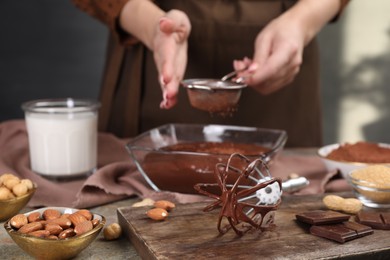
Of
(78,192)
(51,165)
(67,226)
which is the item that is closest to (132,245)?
(67,226)

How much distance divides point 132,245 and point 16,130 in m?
0.81

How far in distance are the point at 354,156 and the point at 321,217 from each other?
455mm

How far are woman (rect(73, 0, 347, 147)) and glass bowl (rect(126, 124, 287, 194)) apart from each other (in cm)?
15

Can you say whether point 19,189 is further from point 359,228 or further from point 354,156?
point 354,156

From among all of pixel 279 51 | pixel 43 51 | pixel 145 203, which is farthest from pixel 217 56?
pixel 43 51

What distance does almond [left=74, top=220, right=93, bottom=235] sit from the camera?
35.8 inches

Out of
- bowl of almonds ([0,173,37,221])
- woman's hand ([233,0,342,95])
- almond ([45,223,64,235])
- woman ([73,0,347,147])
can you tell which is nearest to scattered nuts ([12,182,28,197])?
bowl of almonds ([0,173,37,221])

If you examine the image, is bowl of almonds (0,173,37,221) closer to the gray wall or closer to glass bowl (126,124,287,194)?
glass bowl (126,124,287,194)

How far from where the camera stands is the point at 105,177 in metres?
1.34

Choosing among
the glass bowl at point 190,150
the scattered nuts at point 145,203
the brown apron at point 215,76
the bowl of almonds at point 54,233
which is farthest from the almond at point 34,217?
the brown apron at point 215,76

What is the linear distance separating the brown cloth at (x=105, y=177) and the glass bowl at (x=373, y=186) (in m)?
0.16

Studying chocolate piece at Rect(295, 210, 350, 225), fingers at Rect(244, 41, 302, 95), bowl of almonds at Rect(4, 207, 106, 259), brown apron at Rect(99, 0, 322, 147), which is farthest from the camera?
brown apron at Rect(99, 0, 322, 147)

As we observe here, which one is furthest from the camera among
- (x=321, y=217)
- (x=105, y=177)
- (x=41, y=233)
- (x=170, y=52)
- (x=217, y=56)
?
(x=217, y=56)

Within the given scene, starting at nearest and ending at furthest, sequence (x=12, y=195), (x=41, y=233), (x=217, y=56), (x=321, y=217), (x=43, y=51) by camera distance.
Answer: (x=41, y=233) < (x=321, y=217) < (x=12, y=195) < (x=217, y=56) < (x=43, y=51)
